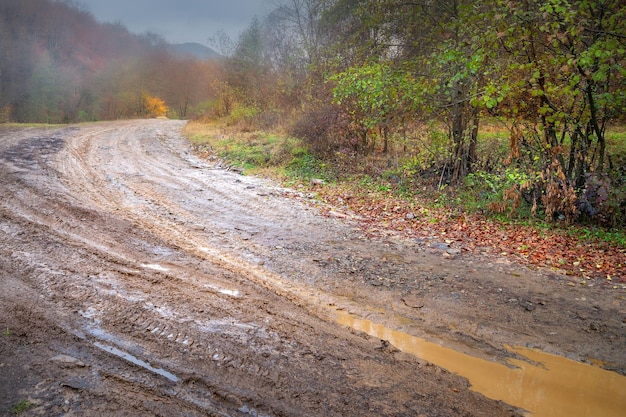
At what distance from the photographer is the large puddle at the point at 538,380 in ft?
10.1

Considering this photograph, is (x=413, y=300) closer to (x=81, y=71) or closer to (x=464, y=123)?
(x=464, y=123)

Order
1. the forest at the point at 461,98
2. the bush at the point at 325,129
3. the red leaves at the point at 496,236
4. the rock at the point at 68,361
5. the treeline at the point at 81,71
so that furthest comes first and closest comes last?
the treeline at the point at 81,71, the bush at the point at 325,129, the forest at the point at 461,98, the red leaves at the point at 496,236, the rock at the point at 68,361

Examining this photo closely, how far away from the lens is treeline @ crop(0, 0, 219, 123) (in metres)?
33.2

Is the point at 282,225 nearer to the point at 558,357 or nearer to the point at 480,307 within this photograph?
the point at 480,307

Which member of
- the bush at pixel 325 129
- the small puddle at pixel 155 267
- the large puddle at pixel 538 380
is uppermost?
the bush at pixel 325 129

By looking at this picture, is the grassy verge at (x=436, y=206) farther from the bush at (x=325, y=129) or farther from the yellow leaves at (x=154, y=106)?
the yellow leaves at (x=154, y=106)

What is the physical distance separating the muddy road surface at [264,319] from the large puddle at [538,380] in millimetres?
21

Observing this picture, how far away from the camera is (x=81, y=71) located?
4016 centimetres

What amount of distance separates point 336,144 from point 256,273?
8477 mm

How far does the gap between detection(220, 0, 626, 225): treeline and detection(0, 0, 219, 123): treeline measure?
18.2 metres

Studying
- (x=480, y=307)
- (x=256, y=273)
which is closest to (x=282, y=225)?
(x=256, y=273)

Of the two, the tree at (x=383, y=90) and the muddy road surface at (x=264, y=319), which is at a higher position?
the tree at (x=383, y=90)

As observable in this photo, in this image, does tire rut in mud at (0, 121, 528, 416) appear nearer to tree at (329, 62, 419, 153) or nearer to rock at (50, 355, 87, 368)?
rock at (50, 355, 87, 368)

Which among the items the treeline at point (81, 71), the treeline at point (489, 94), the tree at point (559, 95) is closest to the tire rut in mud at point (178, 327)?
the treeline at point (489, 94)
